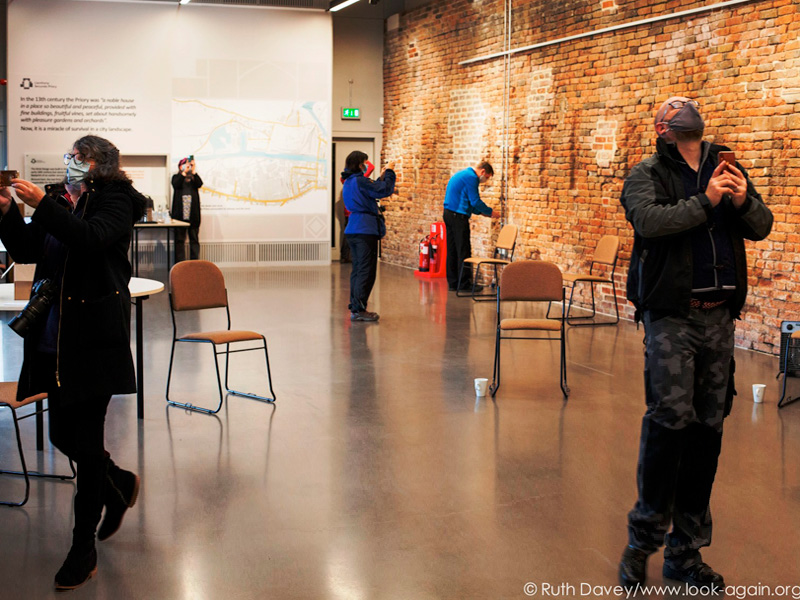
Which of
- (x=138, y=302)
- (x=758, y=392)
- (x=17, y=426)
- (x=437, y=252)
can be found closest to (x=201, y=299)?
(x=138, y=302)

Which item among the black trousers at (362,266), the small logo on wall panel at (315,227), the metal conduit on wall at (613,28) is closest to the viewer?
the metal conduit on wall at (613,28)

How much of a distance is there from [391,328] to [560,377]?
8.39 ft

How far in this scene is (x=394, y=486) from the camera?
4215 millimetres

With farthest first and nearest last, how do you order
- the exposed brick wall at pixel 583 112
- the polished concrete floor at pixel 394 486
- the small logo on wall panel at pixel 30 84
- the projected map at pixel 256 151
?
1. the projected map at pixel 256 151
2. the small logo on wall panel at pixel 30 84
3. the exposed brick wall at pixel 583 112
4. the polished concrete floor at pixel 394 486

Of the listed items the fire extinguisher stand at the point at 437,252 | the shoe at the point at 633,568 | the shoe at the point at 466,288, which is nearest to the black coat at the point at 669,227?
the shoe at the point at 633,568

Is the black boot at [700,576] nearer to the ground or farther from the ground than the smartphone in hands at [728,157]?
nearer to the ground

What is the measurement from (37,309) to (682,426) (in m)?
2.26

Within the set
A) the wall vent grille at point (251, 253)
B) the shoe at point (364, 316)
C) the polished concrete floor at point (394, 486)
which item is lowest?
the polished concrete floor at point (394, 486)

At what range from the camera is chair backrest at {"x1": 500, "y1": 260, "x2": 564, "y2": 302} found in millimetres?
6234

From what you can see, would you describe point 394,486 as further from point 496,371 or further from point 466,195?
point 466,195

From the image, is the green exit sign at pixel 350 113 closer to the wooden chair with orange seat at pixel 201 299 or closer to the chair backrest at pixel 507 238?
the chair backrest at pixel 507 238

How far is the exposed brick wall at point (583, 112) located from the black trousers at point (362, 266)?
261 centimetres

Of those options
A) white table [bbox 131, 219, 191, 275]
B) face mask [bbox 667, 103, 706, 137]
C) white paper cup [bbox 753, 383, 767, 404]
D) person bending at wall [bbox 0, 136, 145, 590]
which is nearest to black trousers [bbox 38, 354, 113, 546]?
person bending at wall [bbox 0, 136, 145, 590]

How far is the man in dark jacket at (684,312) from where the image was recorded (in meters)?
3.02
